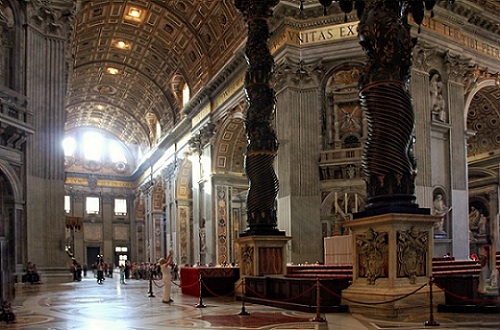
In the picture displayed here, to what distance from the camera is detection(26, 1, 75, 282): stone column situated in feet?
55.6

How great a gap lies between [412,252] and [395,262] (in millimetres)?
303

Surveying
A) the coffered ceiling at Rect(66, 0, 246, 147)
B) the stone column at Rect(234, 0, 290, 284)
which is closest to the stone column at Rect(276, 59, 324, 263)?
the coffered ceiling at Rect(66, 0, 246, 147)

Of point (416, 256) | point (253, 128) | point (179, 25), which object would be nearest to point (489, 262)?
point (416, 256)

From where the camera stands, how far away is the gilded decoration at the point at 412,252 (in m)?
7.23

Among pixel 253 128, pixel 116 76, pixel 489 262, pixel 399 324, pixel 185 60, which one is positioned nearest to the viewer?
pixel 399 324

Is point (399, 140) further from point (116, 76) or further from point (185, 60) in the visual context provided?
point (116, 76)

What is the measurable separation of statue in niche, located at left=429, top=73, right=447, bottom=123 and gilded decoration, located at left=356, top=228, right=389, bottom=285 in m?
14.0

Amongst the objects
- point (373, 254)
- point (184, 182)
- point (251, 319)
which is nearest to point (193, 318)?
point (251, 319)

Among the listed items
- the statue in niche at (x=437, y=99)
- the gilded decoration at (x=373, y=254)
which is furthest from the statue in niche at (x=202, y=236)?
the gilded decoration at (x=373, y=254)

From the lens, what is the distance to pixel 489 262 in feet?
27.3

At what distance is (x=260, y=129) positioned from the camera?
11.6 metres

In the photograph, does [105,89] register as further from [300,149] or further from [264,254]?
[264,254]

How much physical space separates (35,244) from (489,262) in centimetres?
1263

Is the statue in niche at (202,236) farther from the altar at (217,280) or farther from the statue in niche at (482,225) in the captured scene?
the altar at (217,280)
